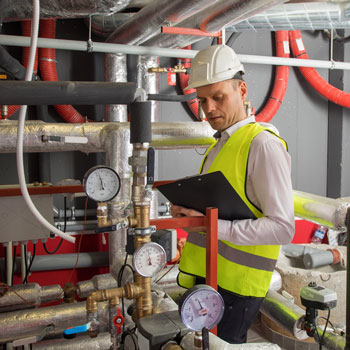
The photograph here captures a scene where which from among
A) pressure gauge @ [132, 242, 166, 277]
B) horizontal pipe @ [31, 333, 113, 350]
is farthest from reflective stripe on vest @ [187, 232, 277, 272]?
horizontal pipe @ [31, 333, 113, 350]

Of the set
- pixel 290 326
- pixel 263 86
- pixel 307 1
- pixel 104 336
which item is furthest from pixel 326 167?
pixel 104 336

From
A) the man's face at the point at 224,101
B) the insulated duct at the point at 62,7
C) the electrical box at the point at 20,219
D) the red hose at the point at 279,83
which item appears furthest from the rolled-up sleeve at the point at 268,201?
the red hose at the point at 279,83

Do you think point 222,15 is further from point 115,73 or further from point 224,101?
point 115,73

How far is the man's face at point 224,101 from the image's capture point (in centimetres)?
137

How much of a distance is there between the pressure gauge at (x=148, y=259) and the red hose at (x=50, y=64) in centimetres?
192

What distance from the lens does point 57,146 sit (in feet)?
6.78

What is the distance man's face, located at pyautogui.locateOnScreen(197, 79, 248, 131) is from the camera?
1.37 metres

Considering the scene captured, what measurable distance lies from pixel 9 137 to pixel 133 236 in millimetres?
1112

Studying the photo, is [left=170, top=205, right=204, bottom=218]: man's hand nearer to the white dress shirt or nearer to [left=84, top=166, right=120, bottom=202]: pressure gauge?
the white dress shirt

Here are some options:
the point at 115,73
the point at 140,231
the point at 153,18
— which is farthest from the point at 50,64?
the point at 140,231

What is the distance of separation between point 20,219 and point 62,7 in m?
1.10

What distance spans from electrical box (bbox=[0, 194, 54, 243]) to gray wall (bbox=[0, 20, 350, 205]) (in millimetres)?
1181

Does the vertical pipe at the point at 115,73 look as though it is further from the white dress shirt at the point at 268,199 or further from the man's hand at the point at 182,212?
the white dress shirt at the point at 268,199

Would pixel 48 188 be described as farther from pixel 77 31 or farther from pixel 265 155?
pixel 77 31
